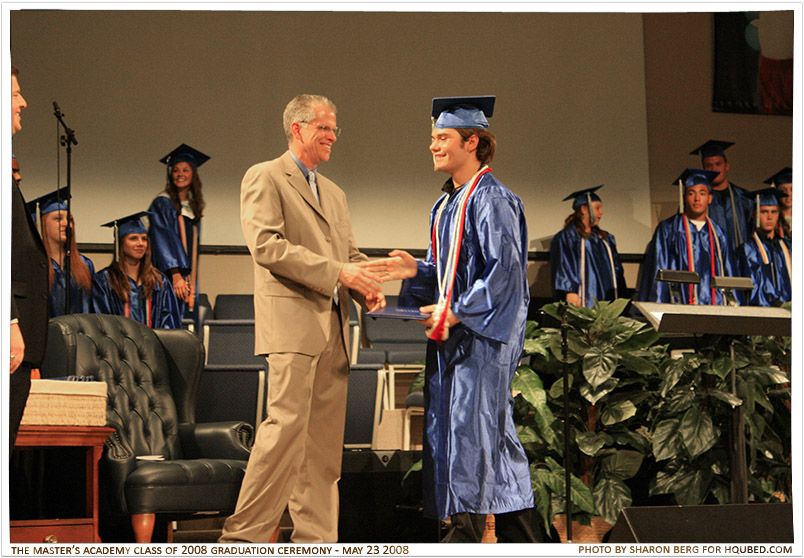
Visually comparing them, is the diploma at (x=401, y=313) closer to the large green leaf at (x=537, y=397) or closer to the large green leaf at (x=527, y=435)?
the large green leaf at (x=537, y=397)

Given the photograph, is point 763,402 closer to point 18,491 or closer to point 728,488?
point 728,488

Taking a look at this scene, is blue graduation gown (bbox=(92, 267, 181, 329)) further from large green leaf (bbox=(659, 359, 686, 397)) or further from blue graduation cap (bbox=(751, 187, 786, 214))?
blue graduation cap (bbox=(751, 187, 786, 214))

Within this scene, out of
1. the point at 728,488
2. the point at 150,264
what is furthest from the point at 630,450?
the point at 150,264

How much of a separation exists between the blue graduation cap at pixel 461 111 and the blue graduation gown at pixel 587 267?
457 cm

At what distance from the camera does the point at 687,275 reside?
3381 mm

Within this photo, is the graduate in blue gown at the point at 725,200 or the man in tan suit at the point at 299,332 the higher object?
the graduate in blue gown at the point at 725,200

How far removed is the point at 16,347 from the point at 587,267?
5.72 meters

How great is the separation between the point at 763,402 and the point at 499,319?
138 centimetres

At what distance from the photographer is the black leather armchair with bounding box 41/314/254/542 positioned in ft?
10.6

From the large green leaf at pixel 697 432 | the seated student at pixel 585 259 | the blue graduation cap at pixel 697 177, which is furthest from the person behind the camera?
the seated student at pixel 585 259

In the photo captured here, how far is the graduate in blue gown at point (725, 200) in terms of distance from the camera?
7914 mm

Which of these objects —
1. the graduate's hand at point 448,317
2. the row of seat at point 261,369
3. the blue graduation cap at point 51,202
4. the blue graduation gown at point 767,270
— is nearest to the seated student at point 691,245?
the blue graduation gown at point 767,270

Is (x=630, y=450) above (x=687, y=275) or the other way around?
the other way around

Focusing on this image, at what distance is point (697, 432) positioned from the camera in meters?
3.59
